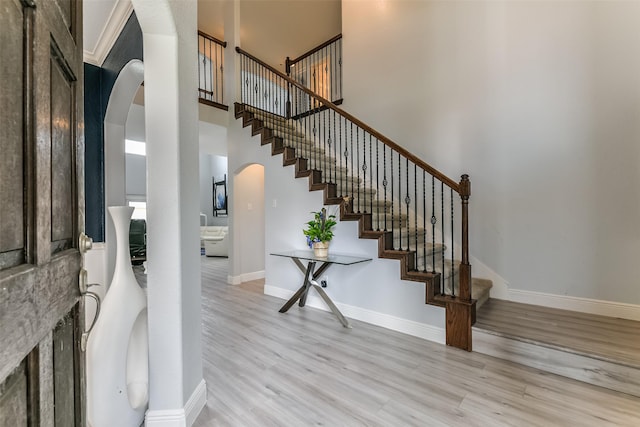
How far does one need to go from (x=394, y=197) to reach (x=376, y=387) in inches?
103

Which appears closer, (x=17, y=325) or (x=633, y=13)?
(x=17, y=325)

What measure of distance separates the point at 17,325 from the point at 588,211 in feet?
12.2

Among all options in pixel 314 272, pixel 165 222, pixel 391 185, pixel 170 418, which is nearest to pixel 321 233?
pixel 314 272

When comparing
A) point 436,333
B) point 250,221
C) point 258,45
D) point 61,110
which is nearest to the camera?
point 61,110

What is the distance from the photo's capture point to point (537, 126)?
295cm

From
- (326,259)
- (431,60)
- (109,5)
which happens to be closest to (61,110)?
(109,5)

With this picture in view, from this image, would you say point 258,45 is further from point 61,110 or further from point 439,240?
point 61,110

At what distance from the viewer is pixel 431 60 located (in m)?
3.69

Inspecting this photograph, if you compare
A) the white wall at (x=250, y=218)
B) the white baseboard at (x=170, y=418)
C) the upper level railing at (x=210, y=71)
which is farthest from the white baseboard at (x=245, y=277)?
the white baseboard at (x=170, y=418)

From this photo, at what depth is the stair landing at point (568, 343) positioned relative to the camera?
1.90 m

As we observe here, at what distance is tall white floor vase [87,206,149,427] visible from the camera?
1451mm

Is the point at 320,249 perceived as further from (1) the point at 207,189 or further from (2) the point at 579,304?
(1) the point at 207,189

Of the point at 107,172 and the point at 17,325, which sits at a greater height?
the point at 107,172

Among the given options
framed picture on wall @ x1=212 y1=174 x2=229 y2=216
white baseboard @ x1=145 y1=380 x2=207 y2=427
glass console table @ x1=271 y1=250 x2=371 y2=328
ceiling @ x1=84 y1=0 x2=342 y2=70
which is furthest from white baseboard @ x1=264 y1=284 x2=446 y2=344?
framed picture on wall @ x1=212 y1=174 x2=229 y2=216
